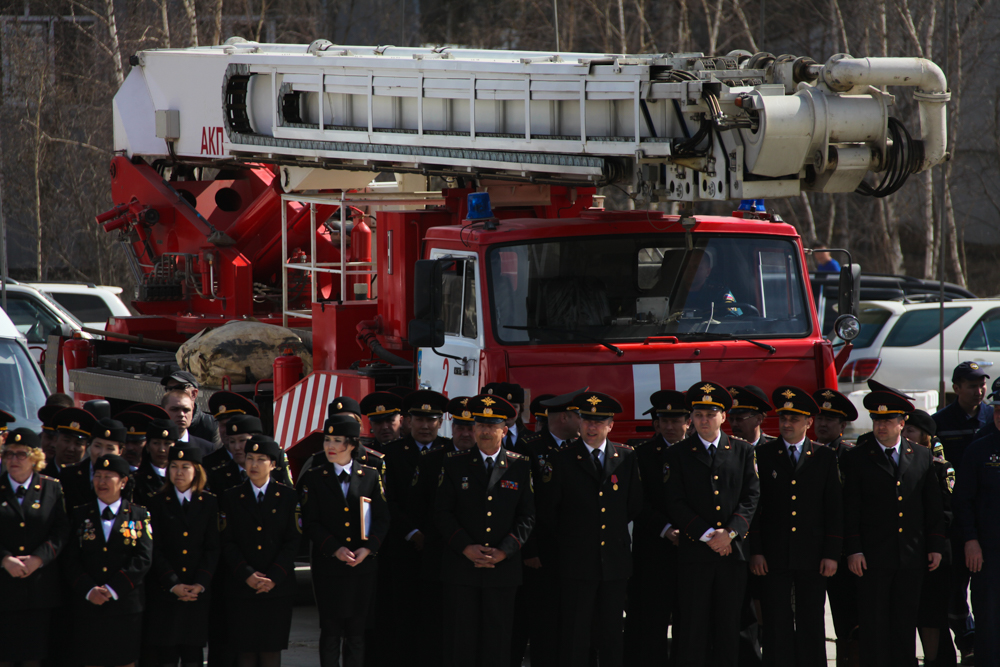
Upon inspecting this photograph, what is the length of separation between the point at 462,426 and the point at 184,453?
1459mm

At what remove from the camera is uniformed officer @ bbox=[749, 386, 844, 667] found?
6.61 meters

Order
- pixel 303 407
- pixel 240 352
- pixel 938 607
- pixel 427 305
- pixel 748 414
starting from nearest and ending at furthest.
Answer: pixel 938 607, pixel 748 414, pixel 427 305, pixel 303 407, pixel 240 352

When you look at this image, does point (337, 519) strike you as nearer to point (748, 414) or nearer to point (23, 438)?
point (23, 438)

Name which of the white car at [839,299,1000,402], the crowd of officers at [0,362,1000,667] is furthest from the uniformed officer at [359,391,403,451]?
the white car at [839,299,1000,402]

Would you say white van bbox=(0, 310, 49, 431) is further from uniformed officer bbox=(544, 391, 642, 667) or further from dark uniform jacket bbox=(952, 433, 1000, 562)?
dark uniform jacket bbox=(952, 433, 1000, 562)

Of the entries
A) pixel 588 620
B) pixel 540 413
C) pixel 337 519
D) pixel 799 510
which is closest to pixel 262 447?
pixel 337 519

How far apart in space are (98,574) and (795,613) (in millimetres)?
3572

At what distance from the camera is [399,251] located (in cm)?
896

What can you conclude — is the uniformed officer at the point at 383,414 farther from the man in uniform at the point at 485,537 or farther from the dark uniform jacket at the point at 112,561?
the dark uniform jacket at the point at 112,561

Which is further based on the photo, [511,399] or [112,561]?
[511,399]

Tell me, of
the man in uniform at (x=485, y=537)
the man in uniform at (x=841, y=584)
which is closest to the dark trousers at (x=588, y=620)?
the man in uniform at (x=485, y=537)

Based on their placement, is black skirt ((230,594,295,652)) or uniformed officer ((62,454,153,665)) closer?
uniformed officer ((62,454,153,665))

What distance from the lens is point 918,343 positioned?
1391 centimetres

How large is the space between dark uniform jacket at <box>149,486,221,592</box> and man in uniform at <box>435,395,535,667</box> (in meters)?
1.13
